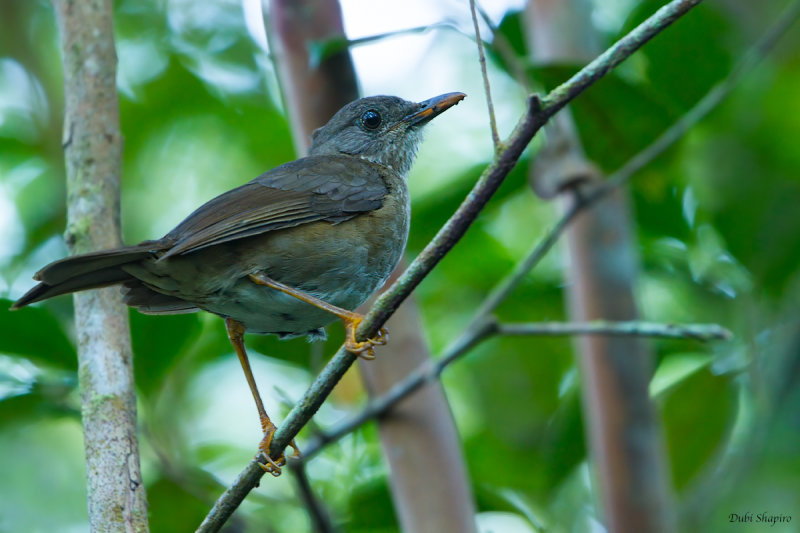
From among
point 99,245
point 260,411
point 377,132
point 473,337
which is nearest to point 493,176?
point 473,337

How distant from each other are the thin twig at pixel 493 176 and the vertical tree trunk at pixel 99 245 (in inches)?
28.1

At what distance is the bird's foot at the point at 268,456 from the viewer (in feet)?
9.55

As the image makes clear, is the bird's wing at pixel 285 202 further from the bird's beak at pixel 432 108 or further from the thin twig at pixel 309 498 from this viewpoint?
the thin twig at pixel 309 498

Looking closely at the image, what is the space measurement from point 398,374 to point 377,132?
1.30 meters

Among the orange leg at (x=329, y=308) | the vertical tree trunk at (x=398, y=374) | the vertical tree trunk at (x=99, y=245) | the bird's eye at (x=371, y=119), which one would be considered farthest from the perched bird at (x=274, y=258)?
the bird's eye at (x=371, y=119)

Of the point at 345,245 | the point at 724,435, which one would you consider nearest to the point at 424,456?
the point at 345,245

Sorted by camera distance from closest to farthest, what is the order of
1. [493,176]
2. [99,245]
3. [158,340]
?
[493,176]
[99,245]
[158,340]

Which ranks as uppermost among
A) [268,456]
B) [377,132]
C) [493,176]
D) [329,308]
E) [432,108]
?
[377,132]

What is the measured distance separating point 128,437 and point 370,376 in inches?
56.3

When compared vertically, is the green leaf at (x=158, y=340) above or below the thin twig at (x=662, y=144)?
below

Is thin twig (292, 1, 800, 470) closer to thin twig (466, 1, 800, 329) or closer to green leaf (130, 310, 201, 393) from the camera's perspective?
thin twig (466, 1, 800, 329)

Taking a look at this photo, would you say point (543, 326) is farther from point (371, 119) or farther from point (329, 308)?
point (371, 119)

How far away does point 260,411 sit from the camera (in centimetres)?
354
